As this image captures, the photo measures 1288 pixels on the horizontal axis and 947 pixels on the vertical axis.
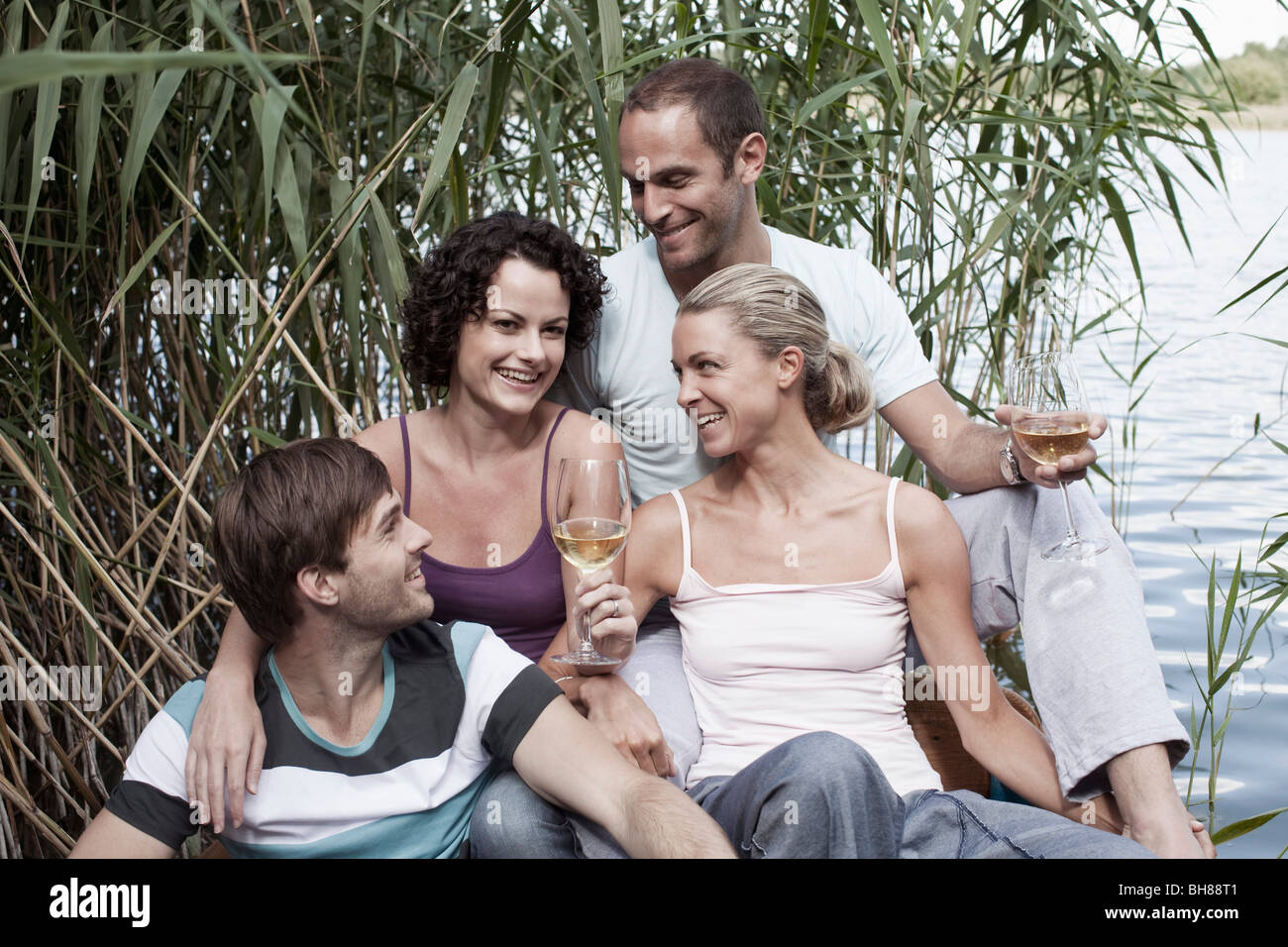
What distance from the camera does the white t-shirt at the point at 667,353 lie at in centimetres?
238

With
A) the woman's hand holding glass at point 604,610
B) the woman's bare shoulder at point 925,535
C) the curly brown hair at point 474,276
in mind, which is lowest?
the woman's hand holding glass at point 604,610

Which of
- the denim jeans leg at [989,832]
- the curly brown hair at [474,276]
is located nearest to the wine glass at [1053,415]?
the denim jeans leg at [989,832]

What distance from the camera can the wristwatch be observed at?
6.67 feet

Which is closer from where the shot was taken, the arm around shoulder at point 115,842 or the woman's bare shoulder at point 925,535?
the arm around shoulder at point 115,842

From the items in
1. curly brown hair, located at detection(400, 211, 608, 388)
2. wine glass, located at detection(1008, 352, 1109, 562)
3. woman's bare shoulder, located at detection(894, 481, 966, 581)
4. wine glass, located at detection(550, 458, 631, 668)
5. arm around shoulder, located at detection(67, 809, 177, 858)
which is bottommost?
arm around shoulder, located at detection(67, 809, 177, 858)

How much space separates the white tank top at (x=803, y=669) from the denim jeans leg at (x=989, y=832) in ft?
0.34

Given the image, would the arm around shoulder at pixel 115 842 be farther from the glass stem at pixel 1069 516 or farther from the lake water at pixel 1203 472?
the lake water at pixel 1203 472

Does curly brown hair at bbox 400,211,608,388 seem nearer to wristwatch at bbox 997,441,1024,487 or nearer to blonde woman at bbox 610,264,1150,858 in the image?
blonde woman at bbox 610,264,1150,858

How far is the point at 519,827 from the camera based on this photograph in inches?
66.3

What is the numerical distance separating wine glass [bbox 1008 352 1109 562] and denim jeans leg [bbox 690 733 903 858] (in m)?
0.50

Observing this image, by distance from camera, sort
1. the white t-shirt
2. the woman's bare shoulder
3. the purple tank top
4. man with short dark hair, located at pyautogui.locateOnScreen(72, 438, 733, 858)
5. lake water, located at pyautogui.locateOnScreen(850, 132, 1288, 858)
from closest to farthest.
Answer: man with short dark hair, located at pyautogui.locateOnScreen(72, 438, 733, 858), the woman's bare shoulder, the purple tank top, the white t-shirt, lake water, located at pyautogui.locateOnScreen(850, 132, 1288, 858)

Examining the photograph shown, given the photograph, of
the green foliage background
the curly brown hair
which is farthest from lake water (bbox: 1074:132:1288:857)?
the curly brown hair

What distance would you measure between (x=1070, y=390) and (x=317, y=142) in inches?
59.2
